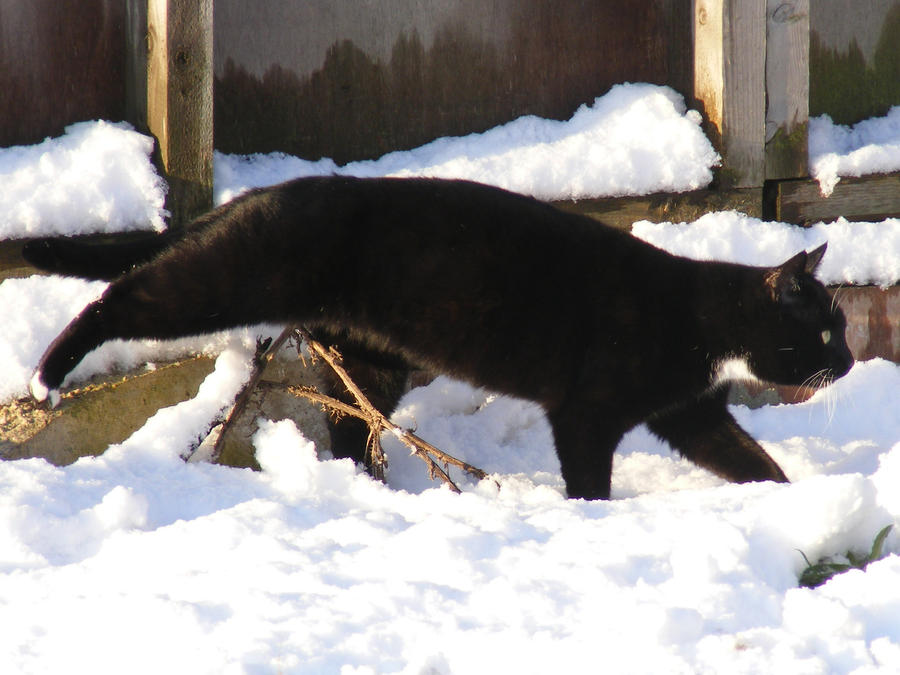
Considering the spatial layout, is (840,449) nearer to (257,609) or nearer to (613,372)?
(613,372)

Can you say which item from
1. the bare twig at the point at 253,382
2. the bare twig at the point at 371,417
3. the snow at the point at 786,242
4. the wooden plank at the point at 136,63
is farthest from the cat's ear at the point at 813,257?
the wooden plank at the point at 136,63

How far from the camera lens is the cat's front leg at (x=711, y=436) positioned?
3326 millimetres

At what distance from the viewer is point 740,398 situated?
13.3 ft

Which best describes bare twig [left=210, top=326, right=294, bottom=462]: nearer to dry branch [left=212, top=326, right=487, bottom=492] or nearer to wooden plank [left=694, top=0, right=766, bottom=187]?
dry branch [left=212, top=326, right=487, bottom=492]

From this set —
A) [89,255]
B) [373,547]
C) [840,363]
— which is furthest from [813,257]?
[89,255]

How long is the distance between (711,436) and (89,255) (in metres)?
2.11

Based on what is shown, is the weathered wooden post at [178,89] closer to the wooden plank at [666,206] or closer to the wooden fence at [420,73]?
the wooden fence at [420,73]

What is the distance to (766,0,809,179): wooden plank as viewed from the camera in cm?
397

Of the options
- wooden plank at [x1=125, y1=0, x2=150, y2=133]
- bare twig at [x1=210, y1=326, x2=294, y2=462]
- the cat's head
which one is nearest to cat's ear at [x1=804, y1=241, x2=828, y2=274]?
the cat's head

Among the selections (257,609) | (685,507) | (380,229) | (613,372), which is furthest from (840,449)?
(257,609)

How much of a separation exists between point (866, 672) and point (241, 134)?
2830 mm

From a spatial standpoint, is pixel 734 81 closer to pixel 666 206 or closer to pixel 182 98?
pixel 666 206

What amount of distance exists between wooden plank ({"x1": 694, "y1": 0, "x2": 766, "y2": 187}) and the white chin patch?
99 centimetres

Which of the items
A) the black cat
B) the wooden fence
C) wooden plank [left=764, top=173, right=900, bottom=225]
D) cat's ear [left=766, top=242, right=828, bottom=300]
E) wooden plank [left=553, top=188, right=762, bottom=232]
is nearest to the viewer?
the black cat
